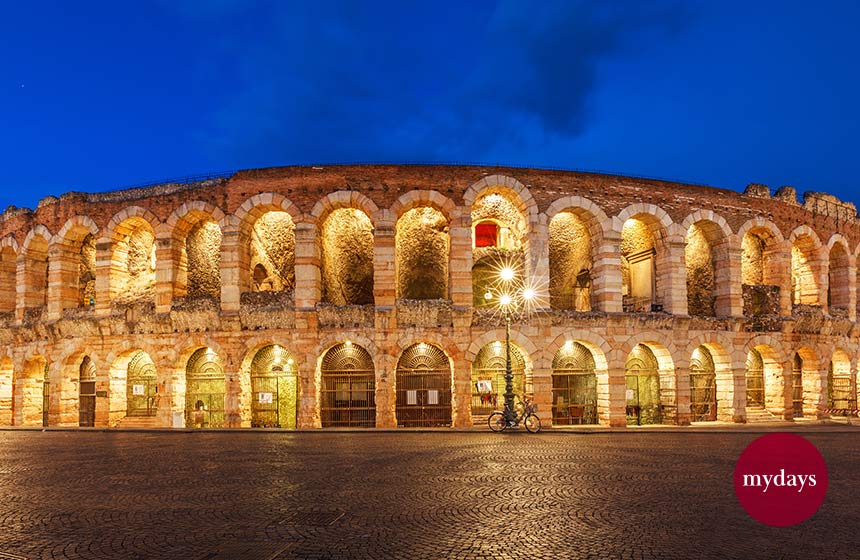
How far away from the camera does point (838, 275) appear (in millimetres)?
28344

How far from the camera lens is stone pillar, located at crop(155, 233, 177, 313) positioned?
76.3 ft

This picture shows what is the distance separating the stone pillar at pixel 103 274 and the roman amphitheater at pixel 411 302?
0.05m

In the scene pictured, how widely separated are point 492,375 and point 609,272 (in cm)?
578

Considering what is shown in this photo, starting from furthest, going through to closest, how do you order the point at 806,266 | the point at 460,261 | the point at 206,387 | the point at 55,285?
the point at 806,266 → the point at 55,285 → the point at 206,387 → the point at 460,261

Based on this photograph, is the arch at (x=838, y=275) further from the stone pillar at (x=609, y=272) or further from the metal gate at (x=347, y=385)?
the metal gate at (x=347, y=385)

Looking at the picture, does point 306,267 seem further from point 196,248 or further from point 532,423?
point 532,423

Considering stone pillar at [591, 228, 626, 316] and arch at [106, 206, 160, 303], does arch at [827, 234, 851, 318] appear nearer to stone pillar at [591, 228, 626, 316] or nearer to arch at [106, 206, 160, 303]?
stone pillar at [591, 228, 626, 316]

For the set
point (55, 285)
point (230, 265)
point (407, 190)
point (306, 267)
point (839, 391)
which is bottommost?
point (839, 391)

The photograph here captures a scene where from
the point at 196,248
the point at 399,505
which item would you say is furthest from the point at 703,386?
the point at 196,248

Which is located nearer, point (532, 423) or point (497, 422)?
point (532, 423)

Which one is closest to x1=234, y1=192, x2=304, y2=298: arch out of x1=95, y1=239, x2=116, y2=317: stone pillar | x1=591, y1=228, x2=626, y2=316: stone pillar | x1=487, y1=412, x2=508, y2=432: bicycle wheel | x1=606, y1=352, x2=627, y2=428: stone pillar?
x1=95, y1=239, x2=116, y2=317: stone pillar

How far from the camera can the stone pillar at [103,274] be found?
→ 24.0 meters

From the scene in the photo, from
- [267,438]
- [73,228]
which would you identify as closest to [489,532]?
[267,438]

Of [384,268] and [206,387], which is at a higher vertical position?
[384,268]
